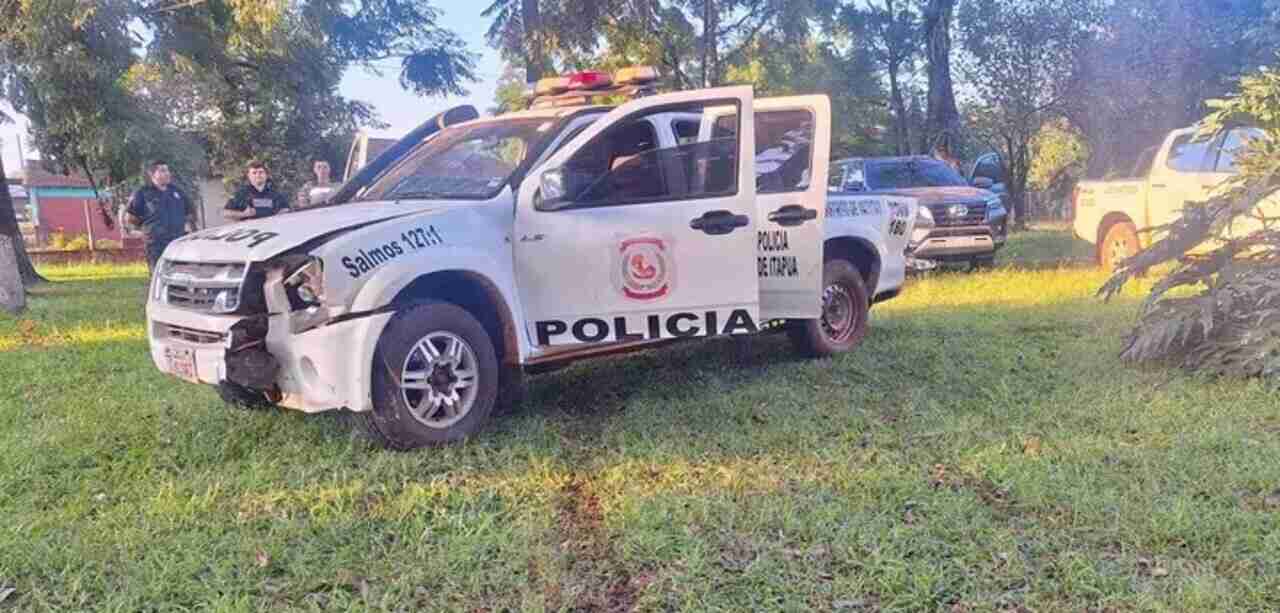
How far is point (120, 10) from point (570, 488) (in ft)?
40.9

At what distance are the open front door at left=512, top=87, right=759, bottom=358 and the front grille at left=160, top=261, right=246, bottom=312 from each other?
1292mm

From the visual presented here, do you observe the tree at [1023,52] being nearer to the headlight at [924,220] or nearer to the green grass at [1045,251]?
the green grass at [1045,251]

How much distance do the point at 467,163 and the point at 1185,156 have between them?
844cm

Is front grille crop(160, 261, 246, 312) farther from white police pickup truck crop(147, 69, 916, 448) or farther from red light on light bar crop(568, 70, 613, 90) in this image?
red light on light bar crop(568, 70, 613, 90)

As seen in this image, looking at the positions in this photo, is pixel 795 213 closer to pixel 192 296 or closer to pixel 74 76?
pixel 192 296

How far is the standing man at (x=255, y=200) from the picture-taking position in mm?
7898

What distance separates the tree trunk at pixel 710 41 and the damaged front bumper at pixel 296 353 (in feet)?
65.8

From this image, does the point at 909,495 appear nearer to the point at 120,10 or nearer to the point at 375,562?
the point at 375,562

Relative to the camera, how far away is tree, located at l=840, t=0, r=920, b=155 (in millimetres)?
28750

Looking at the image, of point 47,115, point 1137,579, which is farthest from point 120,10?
point 1137,579

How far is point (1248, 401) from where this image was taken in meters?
4.71

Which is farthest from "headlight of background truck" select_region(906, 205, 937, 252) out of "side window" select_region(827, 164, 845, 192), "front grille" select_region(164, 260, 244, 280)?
"front grille" select_region(164, 260, 244, 280)

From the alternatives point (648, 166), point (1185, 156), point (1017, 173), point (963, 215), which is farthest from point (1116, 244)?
point (1017, 173)

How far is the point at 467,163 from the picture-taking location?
496 cm
